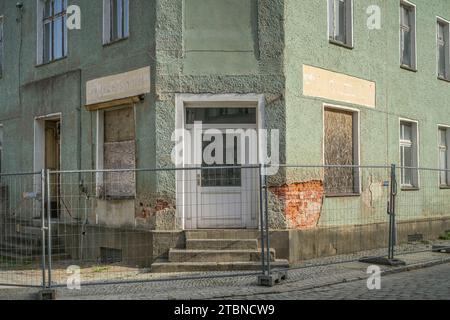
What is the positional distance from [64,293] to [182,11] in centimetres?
578

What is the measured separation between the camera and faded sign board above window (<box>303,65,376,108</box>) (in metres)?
11.7

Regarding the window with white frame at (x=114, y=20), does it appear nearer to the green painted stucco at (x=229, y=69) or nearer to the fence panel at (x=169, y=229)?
the green painted stucco at (x=229, y=69)

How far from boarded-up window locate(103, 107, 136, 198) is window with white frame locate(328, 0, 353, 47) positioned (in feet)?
16.0

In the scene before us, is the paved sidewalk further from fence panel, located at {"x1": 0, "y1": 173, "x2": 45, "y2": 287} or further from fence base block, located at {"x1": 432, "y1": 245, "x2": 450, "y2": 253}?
fence base block, located at {"x1": 432, "y1": 245, "x2": 450, "y2": 253}

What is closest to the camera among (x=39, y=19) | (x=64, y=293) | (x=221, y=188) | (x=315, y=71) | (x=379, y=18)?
(x=64, y=293)

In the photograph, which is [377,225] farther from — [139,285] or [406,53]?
[139,285]

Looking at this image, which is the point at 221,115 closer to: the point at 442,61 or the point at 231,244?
the point at 231,244

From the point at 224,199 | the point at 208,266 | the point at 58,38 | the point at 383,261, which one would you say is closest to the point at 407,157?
the point at 383,261

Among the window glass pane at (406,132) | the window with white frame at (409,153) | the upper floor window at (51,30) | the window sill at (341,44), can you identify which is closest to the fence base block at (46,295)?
the upper floor window at (51,30)

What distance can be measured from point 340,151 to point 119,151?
4.87 metres

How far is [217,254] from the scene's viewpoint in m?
10.2

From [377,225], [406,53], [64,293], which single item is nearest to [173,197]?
[64,293]

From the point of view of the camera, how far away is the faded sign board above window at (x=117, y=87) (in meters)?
11.4

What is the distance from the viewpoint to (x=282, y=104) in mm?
11008
